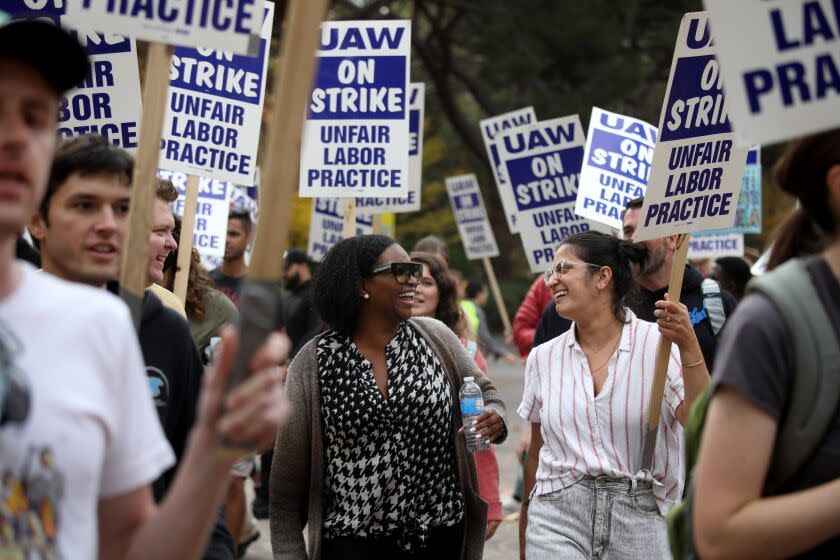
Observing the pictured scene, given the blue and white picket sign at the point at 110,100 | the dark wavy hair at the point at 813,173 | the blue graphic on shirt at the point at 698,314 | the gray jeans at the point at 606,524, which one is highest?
the blue and white picket sign at the point at 110,100

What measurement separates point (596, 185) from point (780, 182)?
17.7ft

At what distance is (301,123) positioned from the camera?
7.33 feet

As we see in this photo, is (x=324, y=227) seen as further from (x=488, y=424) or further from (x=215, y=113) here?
(x=488, y=424)

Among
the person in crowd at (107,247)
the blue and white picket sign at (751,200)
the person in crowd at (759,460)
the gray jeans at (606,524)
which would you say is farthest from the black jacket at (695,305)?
the blue and white picket sign at (751,200)

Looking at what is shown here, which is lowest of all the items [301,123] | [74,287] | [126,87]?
[74,287]

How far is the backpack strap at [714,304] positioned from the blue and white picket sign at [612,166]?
164 cm

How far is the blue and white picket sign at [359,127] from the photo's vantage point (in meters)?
8.00

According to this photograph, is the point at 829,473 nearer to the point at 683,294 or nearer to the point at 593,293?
the point at 593,293

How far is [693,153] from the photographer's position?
5367 mm

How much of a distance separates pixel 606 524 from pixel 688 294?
6.00ft

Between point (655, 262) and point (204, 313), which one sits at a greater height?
point (655, 262)

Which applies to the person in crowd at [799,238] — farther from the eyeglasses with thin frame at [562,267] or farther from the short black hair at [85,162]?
the eyeglasses with thin frame at [562,267]

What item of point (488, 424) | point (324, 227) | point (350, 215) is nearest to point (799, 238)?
point (488, 424)

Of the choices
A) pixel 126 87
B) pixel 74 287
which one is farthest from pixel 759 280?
pixel 126 87
